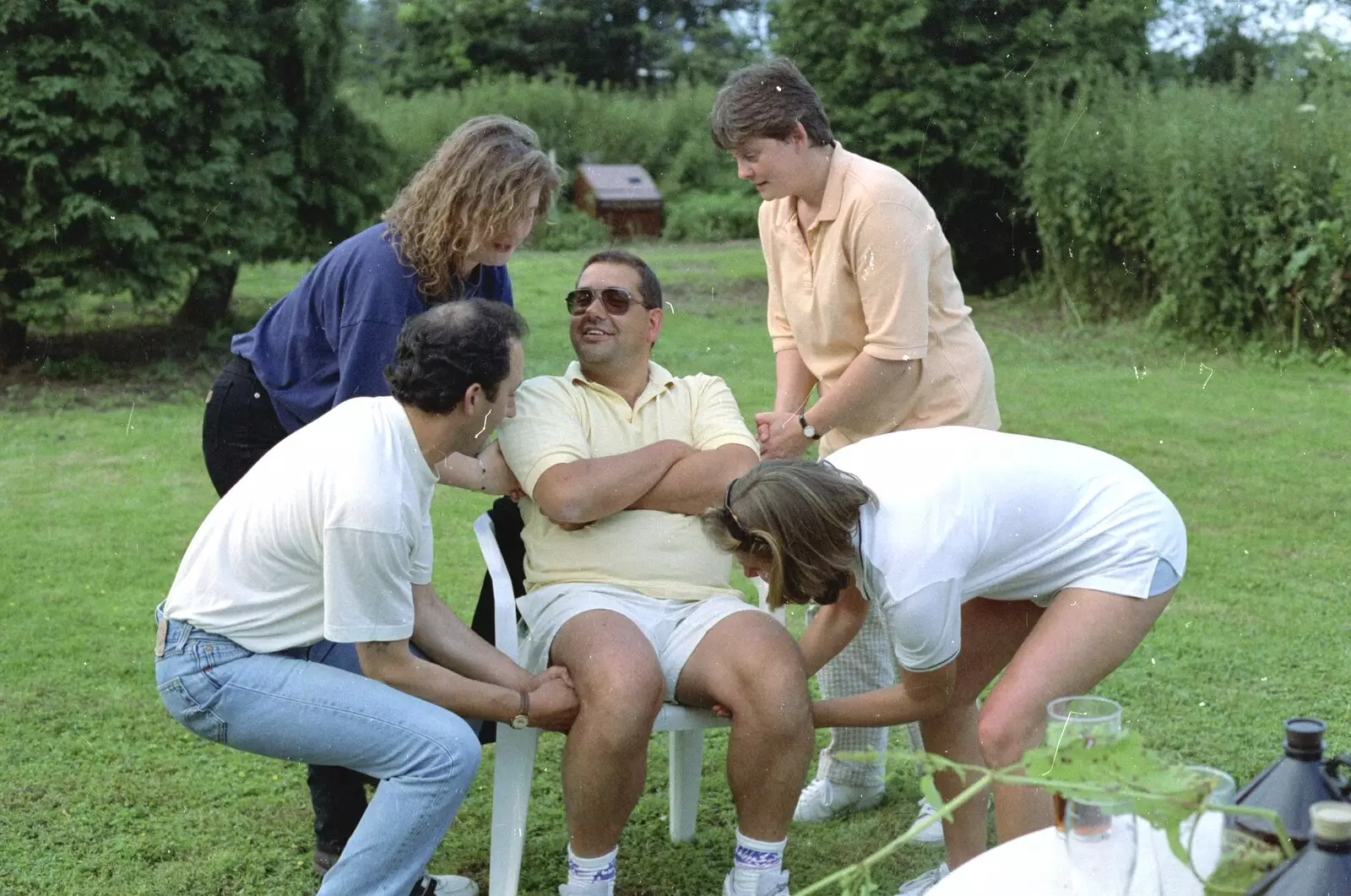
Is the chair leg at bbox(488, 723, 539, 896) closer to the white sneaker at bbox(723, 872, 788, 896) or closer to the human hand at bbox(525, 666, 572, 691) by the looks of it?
the human hand at bbox(525, 666, 572, 691)

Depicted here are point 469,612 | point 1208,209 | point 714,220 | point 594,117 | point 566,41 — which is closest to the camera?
point 469,612

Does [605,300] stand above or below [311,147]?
above

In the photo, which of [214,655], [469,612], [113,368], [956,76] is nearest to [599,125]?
[956,76]

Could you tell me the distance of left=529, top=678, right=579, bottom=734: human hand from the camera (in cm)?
309

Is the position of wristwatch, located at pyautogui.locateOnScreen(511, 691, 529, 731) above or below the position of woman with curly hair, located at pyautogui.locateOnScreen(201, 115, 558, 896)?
below

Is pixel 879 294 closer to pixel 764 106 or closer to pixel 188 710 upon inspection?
pixel 764 106

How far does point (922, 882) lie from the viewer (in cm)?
345

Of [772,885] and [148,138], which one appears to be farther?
[148,138]

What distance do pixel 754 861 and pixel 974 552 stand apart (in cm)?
95

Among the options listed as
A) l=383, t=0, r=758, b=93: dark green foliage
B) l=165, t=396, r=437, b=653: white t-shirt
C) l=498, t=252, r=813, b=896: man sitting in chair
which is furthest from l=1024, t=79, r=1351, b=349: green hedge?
l=383, t=0, r=758, b=93: dark green foliage

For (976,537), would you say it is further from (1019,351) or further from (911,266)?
(1019,351)

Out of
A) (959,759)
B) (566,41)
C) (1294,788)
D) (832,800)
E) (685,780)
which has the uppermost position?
(566,41)

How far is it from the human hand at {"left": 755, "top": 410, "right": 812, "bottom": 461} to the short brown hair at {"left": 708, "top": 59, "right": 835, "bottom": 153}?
0.69 metres

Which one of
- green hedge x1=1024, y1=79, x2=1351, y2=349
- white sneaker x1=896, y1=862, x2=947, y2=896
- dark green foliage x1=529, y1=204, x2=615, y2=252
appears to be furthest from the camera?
dark green foliage x1=529, y1=204, x2=615, y2=252
